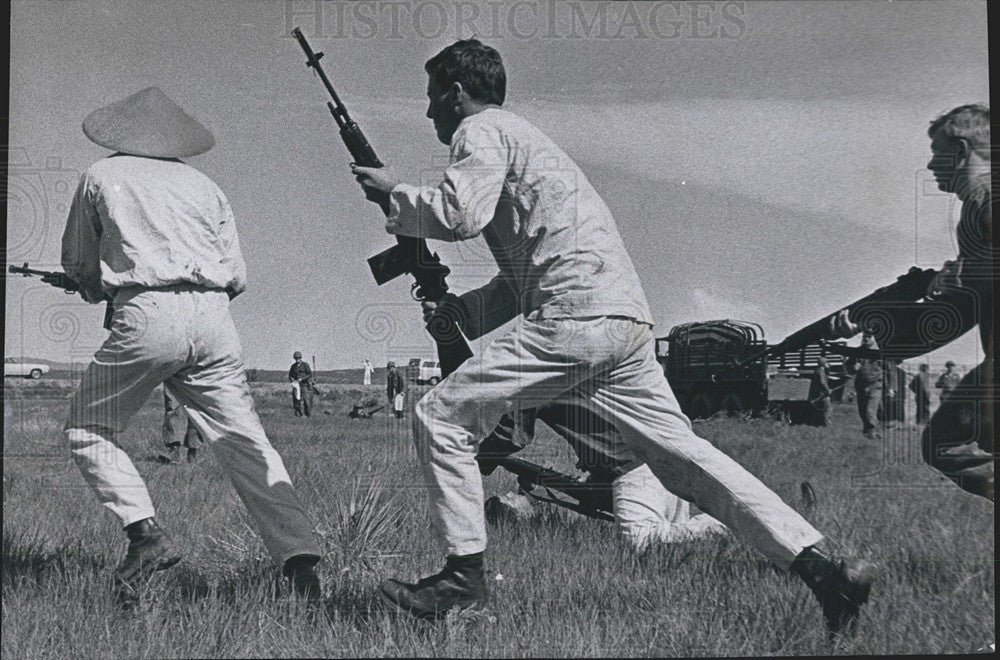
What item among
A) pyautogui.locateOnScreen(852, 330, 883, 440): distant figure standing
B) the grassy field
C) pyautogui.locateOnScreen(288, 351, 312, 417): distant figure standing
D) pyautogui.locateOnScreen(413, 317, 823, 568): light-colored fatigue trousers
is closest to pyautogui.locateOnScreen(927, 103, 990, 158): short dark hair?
pyautogui.locateOnScreen(852, 330, 883, 440): distant figure standing

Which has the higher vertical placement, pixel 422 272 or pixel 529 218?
pixel 529 218

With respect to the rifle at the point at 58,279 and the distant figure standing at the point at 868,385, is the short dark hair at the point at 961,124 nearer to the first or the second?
the distant figure standing at the point at 868,385

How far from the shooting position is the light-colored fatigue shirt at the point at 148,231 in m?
3.95

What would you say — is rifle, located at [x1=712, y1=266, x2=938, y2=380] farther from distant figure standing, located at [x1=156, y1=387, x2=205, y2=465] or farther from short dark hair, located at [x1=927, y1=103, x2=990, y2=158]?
distant figure standing, located at [x1=156, y1=387, x2=205, y2=465]

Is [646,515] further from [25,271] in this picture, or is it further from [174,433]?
[25,271]

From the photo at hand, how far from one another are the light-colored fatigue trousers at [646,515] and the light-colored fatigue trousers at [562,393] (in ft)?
1.73

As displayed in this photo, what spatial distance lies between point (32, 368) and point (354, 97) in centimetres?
161

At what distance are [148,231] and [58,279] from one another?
47cm

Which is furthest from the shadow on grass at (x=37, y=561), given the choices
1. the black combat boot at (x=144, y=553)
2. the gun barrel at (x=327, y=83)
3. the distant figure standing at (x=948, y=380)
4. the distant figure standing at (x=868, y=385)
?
the distant figure standing at (x=948, y=380)

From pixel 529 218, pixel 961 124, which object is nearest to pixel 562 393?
pixel 529 218

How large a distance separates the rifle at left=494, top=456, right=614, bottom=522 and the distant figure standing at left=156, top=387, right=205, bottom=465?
1.20m

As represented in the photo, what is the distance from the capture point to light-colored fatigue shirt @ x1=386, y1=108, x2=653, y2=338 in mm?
3672

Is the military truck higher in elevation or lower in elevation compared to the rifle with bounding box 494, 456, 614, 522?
higher

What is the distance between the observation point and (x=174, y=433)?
4.31 m
